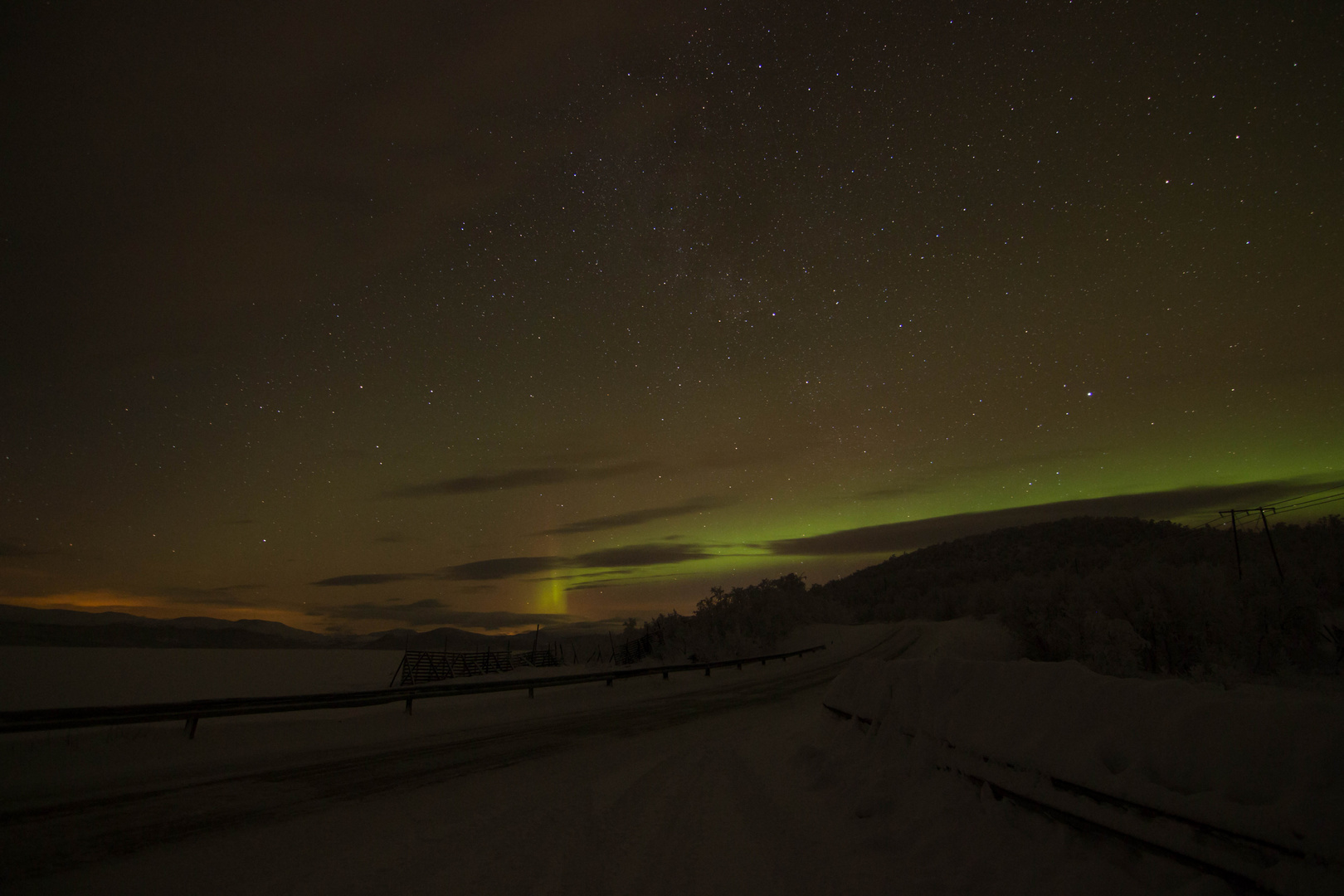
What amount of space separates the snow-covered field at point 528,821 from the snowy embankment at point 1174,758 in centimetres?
22

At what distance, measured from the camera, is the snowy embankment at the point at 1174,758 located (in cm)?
284

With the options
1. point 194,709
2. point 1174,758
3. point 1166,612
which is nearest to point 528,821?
point 1174,758

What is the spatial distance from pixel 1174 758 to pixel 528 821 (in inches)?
228

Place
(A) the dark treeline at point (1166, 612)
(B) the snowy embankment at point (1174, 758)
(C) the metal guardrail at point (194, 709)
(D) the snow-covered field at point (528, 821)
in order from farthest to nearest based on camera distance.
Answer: (A) the dark treeline at point (1166, 612) < (C) the metal guardrail at point (194, 709) < (D) the snow-covered field at point (528, 821) < (B) the snowy embankment at point (1174, 758)

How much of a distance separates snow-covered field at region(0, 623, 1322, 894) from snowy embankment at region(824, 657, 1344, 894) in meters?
0.22

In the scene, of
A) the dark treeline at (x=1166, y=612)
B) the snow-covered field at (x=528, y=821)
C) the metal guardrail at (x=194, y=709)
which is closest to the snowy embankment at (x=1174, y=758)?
the snow-covered field at (x=528, y=821)

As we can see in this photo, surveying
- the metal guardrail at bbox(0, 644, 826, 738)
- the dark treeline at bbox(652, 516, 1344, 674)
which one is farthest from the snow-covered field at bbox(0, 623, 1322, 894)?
the dark treeline at bbox(652, 516, 1344, 674)

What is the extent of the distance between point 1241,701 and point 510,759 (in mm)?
9488

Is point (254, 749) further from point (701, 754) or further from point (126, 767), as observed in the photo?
point (701, 754)

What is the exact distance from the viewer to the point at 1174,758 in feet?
12.0

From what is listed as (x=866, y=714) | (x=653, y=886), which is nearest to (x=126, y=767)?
(x=653, y=886)

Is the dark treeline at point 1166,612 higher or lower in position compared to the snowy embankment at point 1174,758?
lower

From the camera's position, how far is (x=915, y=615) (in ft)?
362

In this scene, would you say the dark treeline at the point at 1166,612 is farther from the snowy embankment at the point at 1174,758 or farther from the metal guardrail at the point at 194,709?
the metal guardrail at the point at 194,709
